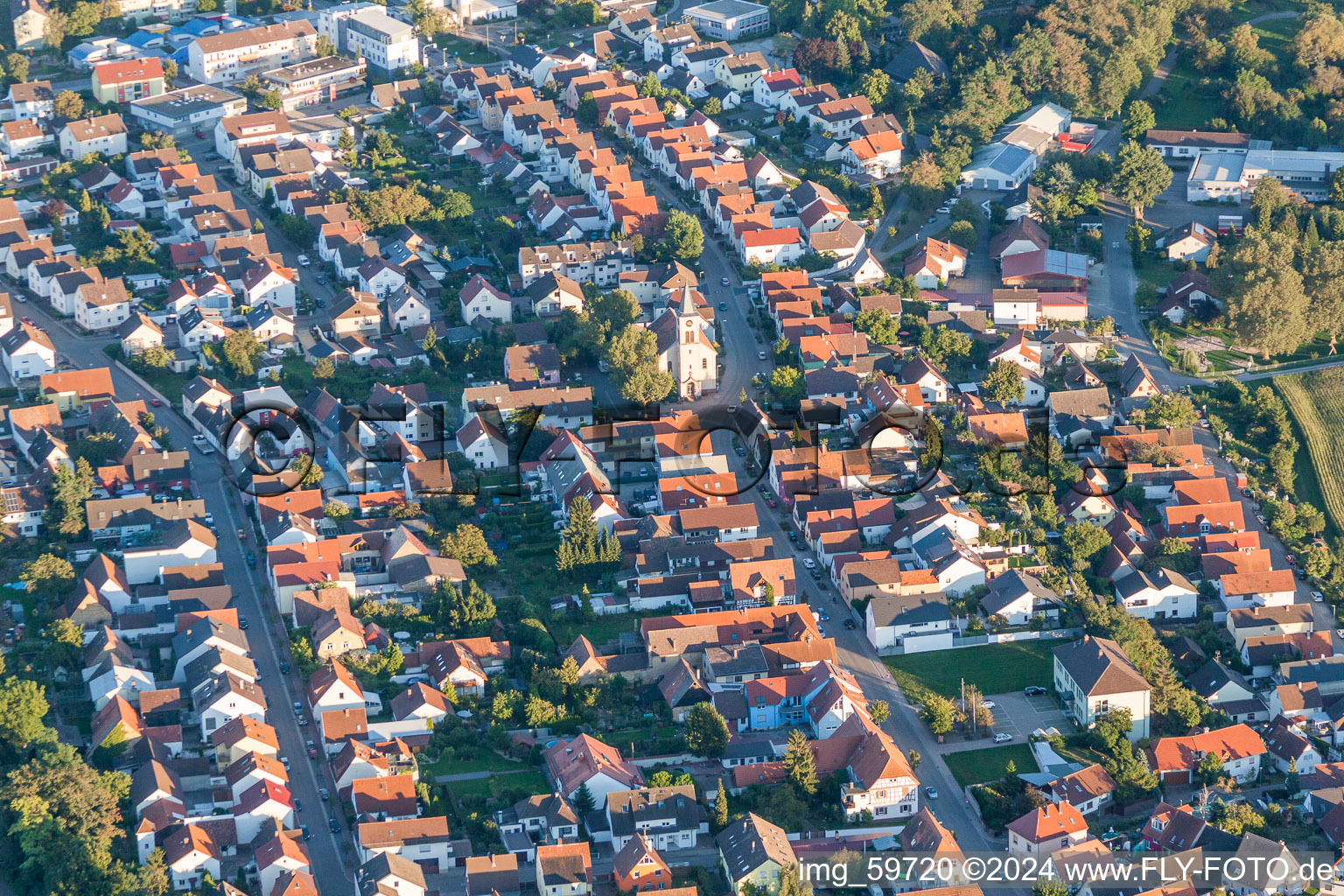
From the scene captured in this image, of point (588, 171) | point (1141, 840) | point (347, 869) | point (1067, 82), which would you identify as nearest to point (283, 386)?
point (588, 171)

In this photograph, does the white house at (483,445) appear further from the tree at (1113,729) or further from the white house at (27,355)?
the tree at (1113,729)

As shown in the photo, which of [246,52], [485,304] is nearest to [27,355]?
[485,304]

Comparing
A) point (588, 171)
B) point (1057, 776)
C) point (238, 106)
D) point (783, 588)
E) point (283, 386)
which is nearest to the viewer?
point (1057, 776)

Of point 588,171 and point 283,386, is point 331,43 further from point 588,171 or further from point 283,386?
point 283,386

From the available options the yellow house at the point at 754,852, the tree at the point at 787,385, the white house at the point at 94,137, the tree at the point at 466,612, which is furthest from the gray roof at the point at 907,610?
the white house at the point at 94,137

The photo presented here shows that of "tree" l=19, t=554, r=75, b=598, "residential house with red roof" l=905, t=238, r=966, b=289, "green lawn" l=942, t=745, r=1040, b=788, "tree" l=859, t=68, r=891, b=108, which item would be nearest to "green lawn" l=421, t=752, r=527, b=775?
"green lawn" l=942, t=745, r=1040, b=788

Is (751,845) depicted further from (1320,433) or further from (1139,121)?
(1139,121)

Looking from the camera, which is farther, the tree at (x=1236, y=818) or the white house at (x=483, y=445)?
the white house at (x=483, y=445)
